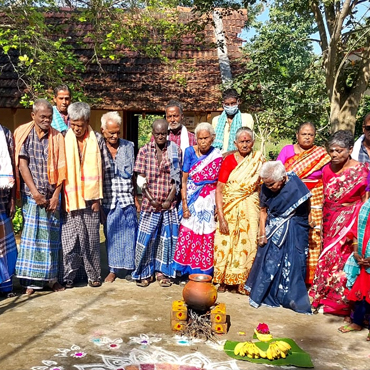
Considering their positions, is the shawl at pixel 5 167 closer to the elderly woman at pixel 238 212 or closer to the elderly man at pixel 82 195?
the elderly man at pixel 82 195

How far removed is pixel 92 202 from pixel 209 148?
152 centimetres

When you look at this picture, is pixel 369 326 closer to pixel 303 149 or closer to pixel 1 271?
pixel 303 149

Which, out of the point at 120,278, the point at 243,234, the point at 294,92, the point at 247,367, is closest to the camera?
the point at 247,367

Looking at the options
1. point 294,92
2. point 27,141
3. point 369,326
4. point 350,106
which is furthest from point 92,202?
point 294,92

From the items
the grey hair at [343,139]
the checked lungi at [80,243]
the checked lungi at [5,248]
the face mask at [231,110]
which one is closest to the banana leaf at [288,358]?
the grey hair at [343,139]

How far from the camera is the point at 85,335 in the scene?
14.1ft

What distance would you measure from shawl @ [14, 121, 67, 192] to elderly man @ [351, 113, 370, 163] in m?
3.33

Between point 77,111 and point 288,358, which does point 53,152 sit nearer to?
point 77,111

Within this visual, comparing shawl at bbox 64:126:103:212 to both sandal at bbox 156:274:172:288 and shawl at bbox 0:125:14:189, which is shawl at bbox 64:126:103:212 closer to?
shawl at bbox 0:125:14:189

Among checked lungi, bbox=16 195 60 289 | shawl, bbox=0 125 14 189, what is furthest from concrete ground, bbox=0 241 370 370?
shawl, bbox=0 125 14 189

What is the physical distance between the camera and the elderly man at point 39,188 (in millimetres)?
5129

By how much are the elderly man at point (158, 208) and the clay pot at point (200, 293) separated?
1.51 meters

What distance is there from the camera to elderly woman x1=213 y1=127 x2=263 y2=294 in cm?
542

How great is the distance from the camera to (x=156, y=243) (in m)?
5.86
